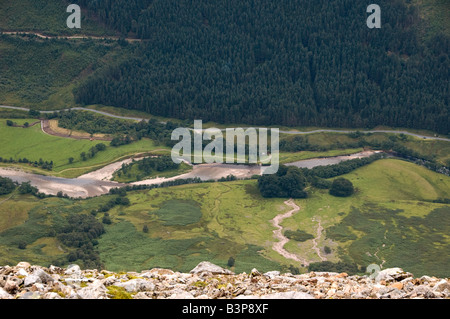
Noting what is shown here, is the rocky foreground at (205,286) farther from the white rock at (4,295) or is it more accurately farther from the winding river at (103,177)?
the winding river at (103,177)

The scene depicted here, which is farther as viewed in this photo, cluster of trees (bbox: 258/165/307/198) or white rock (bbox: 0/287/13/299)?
cluster of trees (bbox: 258/165/307/198)

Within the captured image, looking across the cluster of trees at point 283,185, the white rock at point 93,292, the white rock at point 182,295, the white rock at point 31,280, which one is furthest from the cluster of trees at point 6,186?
the white rock at point 182,295

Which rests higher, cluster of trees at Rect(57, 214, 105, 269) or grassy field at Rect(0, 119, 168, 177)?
grassy field at Rect(0, 119, 168, 177)

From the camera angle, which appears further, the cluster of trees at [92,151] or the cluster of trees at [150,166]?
the cluster of trees at [92,151]

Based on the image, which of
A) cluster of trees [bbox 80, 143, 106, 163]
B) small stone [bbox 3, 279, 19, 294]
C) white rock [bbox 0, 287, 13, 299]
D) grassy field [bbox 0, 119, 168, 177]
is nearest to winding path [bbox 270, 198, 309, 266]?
grassy field [bbox 0, 119, 168, 177]

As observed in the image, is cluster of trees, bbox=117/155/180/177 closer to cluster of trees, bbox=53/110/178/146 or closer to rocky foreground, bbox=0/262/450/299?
cluster of trees, bbox=53/110/178/146

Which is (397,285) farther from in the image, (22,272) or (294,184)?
(294,184)
